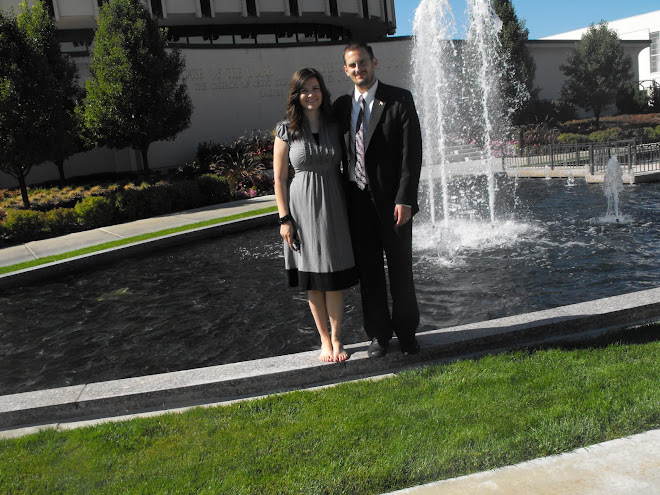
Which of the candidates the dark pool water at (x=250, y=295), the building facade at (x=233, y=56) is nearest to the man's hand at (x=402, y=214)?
the dark pool water at (x=250, y=295)

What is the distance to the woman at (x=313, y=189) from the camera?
4.01 metres

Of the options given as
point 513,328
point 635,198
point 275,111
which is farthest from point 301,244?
point 275,111

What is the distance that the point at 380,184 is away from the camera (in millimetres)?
4035

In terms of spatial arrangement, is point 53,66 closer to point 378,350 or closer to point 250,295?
point 250,295

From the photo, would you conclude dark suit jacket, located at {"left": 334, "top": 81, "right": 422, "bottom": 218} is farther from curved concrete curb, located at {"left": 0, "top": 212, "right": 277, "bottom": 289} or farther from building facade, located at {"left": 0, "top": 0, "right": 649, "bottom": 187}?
building facade, located at {"left": 0, "top": 0, "right": 649, "bottom": 187}

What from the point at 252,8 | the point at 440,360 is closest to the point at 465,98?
the point at 252,8

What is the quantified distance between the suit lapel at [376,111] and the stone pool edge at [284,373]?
160cm

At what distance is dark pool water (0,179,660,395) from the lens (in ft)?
18.8

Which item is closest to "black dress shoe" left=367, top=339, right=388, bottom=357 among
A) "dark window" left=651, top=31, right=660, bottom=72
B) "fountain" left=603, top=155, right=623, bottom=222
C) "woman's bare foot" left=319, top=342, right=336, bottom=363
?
"woman's bare foot" left=319, top=342, right=336, bottom=363

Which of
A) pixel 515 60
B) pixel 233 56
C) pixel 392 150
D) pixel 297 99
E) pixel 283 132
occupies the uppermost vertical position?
pixel 233 56

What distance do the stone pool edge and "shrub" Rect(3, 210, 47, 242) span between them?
38.0 ft

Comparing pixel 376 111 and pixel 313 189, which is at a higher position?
pixel 376 111

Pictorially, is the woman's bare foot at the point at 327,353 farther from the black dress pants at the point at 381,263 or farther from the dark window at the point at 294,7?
the dark window at the point at 294,7

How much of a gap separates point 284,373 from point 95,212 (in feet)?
42.5
